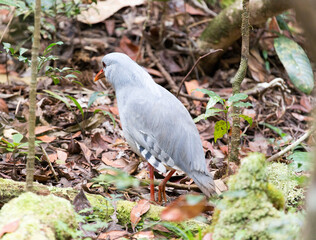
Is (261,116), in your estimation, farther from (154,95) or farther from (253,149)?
(154,95)

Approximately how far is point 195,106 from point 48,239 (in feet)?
13.4

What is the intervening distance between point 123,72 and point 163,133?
0.85m

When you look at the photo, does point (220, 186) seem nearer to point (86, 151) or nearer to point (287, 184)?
point (287, 184)

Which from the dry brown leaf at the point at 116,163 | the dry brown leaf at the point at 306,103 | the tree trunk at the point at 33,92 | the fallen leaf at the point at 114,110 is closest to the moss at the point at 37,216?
the tree trunk at the point at 33,92

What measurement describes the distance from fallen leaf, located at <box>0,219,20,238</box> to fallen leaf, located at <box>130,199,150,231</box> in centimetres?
105

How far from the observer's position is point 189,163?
4.00 m

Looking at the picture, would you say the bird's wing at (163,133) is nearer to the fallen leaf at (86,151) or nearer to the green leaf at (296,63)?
the fallen leaf at (86,151)

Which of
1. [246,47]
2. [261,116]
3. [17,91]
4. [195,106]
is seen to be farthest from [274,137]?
[17,91]

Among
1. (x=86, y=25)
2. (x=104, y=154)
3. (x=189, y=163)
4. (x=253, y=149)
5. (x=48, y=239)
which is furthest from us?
(x=86, y=25)

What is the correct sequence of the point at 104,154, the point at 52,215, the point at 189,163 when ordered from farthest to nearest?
the point at 104,154
the point at 189,163
the point at 52,215

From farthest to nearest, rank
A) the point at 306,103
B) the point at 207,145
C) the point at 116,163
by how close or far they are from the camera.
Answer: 1. the point at 306,103
2. the point at 207,145
3. the point at 116,163

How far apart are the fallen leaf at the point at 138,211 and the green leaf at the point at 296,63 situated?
350 cm

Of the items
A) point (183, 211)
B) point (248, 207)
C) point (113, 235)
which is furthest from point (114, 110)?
point (183, 211)

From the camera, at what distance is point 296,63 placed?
6508 mm
